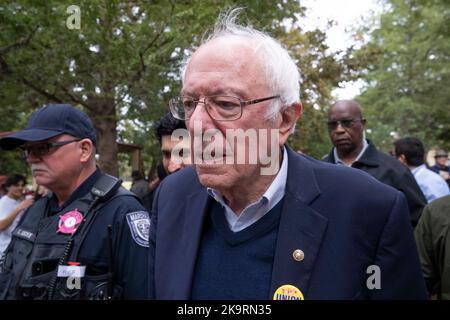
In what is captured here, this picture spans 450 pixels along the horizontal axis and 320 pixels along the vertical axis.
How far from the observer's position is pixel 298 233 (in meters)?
1.64

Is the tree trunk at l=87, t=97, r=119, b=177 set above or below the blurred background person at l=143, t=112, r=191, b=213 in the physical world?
above

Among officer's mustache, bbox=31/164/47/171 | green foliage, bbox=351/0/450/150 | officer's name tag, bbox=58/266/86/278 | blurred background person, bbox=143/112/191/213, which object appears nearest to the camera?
officer's name tag, bbox=58/266/86/278

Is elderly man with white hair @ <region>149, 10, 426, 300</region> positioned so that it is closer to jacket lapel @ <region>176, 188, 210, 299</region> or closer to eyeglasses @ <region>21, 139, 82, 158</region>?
jacket lapel @ <region>176, 188, 210, 299</region>

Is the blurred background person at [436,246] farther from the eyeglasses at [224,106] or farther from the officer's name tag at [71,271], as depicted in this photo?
the officer's name tag at [71,271]

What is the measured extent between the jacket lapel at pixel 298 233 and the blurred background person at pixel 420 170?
3.56 m

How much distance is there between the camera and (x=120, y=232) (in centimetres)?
234

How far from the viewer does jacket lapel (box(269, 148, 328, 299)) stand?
1.58 metres

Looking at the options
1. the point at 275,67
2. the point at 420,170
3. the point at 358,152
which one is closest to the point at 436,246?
the point at 275,67

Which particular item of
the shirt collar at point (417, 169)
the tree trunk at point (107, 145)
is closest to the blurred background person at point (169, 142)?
the shirt collar at point (417, 169)

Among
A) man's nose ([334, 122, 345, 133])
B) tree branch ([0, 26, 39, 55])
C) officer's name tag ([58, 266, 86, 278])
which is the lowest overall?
officer's name tag ([58, 266, 86, 278])

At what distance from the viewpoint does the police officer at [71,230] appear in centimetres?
225

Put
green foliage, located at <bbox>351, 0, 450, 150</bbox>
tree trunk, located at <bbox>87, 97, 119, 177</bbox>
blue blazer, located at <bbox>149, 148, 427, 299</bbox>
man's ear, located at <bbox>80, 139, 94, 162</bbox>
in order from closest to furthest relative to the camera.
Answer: blue blazer, located at <bbox>149, 148, 427, 299</bbox>
man's ear, located at <bbox>80, 139, 94, 162</bbox>
tree trunk, located at <bbox>87, 97, 119, 177</bbox>
green foliage, located at <bbox>351, 0, 450, 150</bbox>

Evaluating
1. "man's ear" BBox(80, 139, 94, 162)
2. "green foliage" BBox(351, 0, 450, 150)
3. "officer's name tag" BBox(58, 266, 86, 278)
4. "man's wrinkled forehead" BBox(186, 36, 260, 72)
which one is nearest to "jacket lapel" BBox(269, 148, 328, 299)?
"man's wrinkled forehead" BBox(186, 36, 260, 72)

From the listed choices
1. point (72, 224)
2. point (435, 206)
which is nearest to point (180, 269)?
point (72, 224)
